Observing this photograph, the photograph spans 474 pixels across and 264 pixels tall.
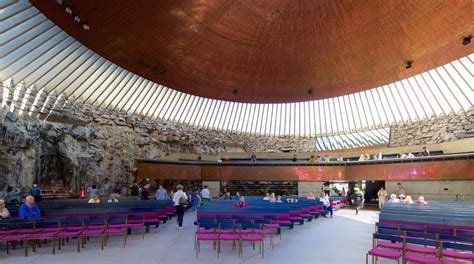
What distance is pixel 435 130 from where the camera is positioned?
Answer: 26.4 metres

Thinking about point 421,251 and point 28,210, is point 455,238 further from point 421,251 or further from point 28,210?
point 28,210

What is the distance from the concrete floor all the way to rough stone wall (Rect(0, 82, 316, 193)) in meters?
9.54

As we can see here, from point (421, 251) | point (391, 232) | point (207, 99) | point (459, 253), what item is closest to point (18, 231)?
point (391, 232)

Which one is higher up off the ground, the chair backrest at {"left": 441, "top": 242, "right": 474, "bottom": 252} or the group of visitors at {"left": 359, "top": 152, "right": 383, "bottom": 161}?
the group of visitors at {"left": 359, "top": 152, "right": 383, "bottom": 161}

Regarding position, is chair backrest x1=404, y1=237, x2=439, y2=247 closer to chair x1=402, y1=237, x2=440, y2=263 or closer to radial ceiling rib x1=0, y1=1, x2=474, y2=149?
chair x1=402, y1=237, x2=440, y2=263

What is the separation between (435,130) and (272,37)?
58.0 feet

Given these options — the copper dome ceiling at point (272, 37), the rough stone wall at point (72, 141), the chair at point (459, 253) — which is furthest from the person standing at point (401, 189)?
the rough stone wall at point (72, 141)

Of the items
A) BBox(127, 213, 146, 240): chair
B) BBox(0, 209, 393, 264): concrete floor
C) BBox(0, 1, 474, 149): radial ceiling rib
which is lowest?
BBox(0, 209, 393, 264): concrete floor

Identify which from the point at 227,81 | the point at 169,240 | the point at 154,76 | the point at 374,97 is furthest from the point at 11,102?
the point at 374,97

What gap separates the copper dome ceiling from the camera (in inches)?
522

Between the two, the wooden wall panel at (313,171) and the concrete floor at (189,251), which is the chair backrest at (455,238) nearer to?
the concrete floor at (189,251)

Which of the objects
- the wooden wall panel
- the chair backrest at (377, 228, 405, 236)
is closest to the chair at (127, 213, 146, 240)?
the chair backrest at (377, 228, 405, 236)

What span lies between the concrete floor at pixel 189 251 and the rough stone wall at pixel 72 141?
954cm

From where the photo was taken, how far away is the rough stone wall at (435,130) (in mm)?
24156
